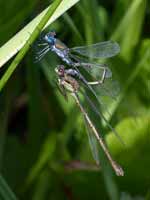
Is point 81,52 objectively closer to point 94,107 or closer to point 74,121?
point 94,107

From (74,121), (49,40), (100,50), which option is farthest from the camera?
(74,121)

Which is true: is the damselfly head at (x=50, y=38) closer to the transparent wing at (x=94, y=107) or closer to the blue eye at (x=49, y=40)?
the blue eye at (x=49, y=40)

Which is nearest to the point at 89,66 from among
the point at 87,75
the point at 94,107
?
the point at 87,75

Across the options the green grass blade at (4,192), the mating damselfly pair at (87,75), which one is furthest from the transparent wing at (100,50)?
the green grass blade at (4,192)

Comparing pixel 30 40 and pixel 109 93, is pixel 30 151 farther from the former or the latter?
pixel 30 40

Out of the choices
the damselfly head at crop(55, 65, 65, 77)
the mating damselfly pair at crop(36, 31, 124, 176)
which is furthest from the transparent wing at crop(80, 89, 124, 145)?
the damselfly head at crop(55, 65, 65, 77)

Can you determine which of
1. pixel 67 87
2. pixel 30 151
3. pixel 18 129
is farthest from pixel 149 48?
pixel 18 129
